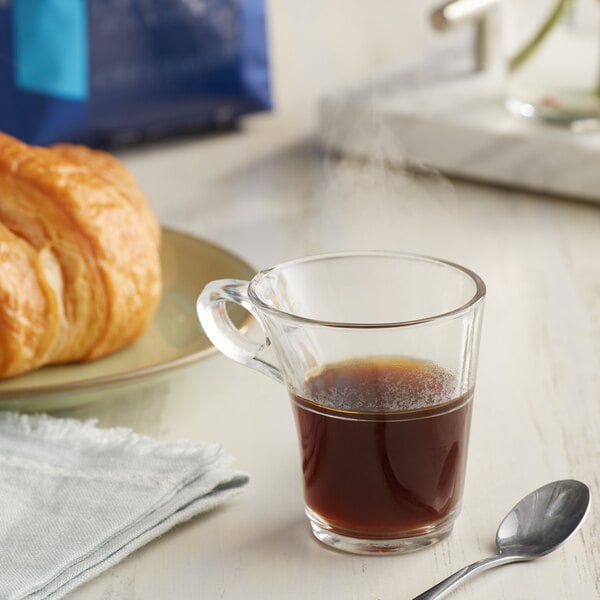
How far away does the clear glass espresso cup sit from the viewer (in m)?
0.63

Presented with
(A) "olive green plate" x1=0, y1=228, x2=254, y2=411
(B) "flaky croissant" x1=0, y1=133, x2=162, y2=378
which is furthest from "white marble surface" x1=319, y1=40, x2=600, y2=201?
(B) "flaky croissant" x1=0, y1=133, x2=162, y2=378

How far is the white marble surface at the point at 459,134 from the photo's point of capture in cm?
136

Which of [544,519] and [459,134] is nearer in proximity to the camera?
[544,519]

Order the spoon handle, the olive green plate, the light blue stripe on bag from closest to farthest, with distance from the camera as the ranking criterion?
the spoon handle, the olive green plate, the light blue stripe on bag

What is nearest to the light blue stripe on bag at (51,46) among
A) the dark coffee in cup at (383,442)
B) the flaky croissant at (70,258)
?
the flaky croissant at (70,258)

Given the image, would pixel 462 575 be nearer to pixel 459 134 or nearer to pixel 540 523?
pixel 540 523

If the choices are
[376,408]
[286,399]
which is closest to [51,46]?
[286,399]

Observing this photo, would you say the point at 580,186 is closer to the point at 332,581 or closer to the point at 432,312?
the point at 432,312

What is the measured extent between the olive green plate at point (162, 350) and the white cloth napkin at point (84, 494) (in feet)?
0.07

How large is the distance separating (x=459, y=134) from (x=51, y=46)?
51cm

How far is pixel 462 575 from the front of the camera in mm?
614

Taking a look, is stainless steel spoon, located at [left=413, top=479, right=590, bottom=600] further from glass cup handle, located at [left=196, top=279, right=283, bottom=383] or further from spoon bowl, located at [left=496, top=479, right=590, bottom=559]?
glass cup handle, located at [left=196, top=279, right=283, bottom=383]

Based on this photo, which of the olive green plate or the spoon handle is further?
the olive green plate

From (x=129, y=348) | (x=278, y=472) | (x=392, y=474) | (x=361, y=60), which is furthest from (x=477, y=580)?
(x=361, y=60)
